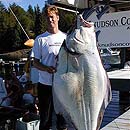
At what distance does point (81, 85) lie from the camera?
2.58 meters

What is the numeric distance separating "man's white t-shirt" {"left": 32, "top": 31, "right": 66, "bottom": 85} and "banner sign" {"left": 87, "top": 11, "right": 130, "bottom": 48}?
2736mm

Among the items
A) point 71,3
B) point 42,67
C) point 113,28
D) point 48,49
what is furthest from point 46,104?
point 71,3

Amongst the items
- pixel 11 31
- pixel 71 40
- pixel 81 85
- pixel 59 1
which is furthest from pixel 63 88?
pixel 11 31

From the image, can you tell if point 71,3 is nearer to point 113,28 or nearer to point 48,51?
point 113,28

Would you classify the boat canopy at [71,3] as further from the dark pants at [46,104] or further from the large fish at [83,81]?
the large fish at [83,81]

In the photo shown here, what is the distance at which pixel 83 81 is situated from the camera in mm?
2578

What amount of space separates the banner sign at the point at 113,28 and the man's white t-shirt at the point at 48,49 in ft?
8.98

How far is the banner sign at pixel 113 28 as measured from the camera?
583 cm

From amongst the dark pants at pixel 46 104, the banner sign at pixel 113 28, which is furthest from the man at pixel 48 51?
the banner sign at pixel 113 28

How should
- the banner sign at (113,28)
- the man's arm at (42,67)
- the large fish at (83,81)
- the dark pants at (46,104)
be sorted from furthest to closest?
Result: the banner sign at (113,28), the dark pants at (46,104), the man's arm at (42,67), the large fish at (83,81)

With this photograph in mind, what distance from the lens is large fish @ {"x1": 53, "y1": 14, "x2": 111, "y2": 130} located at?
255 centimetres

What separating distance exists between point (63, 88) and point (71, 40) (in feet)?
1.16

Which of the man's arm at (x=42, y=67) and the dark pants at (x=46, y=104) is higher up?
the man's arm at (x=42, y=67)

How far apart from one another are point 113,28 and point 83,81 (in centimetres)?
352
